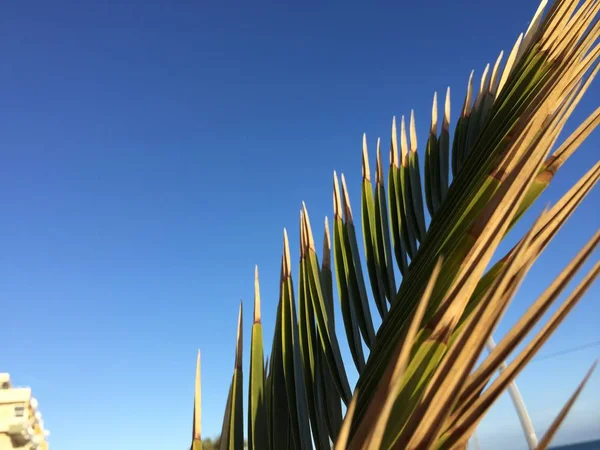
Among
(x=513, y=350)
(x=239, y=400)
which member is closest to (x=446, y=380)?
(x=513, y=350)

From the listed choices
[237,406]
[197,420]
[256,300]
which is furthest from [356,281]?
[197,420]

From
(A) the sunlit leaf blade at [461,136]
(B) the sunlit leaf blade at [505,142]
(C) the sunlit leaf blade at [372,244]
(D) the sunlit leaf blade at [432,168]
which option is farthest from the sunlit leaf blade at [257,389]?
(A) the sunlit leaf blade at [461,136]

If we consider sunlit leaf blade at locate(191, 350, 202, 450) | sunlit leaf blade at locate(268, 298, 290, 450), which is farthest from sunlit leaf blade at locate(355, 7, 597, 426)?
sunlit leaf blade at locate(191, 350, 202, 450)

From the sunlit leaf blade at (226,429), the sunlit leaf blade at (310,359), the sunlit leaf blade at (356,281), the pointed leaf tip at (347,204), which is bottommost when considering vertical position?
the sunlit leaf blade at (226,429)

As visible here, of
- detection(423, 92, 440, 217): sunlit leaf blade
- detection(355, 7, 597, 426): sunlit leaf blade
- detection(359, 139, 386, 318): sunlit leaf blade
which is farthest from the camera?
detection(423, 92, 440, 217): sunlit leaf blade

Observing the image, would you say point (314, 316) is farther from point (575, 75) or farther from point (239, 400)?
point (575, 75)

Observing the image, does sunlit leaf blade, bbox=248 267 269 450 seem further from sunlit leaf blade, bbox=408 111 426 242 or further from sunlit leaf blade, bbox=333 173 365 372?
sunlit leaf blade, bbox=408 111 426 242

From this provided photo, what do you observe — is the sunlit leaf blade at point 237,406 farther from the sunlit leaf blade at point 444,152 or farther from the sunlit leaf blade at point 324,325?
the sunlit leaf blade at point 444,152

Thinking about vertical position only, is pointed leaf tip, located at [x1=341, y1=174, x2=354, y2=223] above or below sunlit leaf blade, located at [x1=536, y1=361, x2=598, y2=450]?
above

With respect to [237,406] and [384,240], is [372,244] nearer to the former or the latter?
[384,240]
